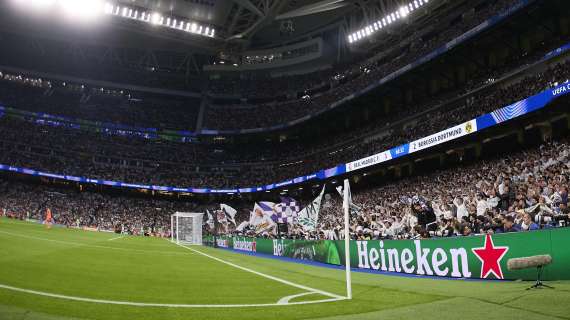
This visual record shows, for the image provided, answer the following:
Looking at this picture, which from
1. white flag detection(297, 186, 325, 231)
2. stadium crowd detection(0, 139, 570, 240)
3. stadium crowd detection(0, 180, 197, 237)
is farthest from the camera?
stadium crowd detection(0, 180, 197, 237)

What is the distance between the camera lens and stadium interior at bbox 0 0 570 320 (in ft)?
26.8

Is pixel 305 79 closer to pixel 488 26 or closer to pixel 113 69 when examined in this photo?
pixel 113 69

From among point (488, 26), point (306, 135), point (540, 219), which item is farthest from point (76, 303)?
point (306, 135)

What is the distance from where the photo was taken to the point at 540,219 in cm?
1151

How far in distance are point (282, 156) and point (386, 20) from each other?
25693 mm

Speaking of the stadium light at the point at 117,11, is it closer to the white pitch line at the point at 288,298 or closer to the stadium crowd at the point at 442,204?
the stadium crowd at the point at 442,204

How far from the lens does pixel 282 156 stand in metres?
58.5

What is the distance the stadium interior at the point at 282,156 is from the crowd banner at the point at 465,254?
6cm

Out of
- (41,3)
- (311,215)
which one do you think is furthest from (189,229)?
(41,3)

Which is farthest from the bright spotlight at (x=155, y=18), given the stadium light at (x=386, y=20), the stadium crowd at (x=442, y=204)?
the stadium crowd at (x=442, y=204)

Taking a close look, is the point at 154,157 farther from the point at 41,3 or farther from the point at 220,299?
the point at 220,299

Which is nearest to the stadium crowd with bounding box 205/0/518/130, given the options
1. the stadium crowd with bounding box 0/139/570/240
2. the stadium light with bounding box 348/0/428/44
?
the stadium light with bounding box 348/0/428/44

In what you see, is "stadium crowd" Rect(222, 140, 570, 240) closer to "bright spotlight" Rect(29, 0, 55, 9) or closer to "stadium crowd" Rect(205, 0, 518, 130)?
"stadium crowd" Rect(205, 0, 518, 130)

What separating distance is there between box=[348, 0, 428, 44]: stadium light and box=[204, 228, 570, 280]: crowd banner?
25421 millimetres
